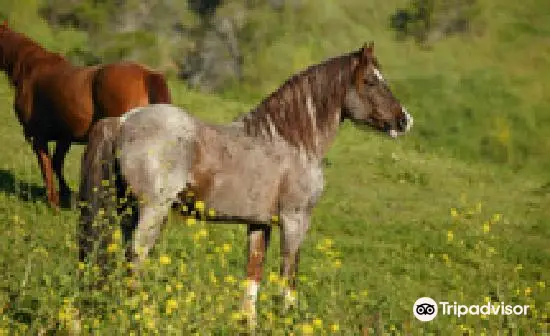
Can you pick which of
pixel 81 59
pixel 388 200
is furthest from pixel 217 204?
pixel 81 59

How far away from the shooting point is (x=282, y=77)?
29094 mm

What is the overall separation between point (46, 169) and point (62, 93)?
1.22 meters

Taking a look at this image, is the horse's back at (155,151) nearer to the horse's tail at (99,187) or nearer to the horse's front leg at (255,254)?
the horse's tail at (99,187)

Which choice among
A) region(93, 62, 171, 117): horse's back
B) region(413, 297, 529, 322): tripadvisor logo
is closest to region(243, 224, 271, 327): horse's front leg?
region(413, 297, 529, 322): tripadvisor logo

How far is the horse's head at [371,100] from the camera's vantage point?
25.2 ft

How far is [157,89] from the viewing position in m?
10.8

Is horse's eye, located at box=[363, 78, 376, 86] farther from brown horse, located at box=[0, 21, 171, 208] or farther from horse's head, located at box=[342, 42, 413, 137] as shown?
brown horse, located at box=[0, 21, 171, 208]

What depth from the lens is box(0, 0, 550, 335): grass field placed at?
5.80m

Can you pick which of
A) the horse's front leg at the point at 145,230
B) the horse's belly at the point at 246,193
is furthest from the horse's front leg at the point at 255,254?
the horse's front leg at the point at 145,230

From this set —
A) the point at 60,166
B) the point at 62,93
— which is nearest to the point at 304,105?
the point at 62,93

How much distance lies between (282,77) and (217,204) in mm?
22611

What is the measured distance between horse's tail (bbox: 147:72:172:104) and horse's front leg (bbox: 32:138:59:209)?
214 cm

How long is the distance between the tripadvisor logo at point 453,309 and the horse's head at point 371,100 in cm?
210

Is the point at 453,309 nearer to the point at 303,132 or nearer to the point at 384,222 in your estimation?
the point at 303,132
